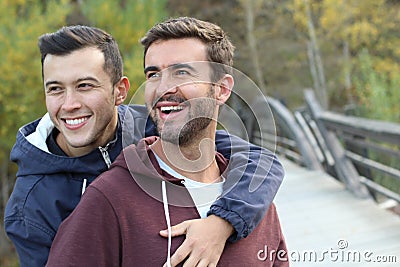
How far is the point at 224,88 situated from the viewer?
5.59ft

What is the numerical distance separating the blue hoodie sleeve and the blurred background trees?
15.2ft

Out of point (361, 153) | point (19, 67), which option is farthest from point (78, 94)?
point (19, 67)

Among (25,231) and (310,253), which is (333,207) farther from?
(25,231)

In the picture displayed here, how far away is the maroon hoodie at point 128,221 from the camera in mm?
1398

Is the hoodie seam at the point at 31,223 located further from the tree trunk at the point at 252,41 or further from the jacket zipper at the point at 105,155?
the tree trunk at the point at 252,41

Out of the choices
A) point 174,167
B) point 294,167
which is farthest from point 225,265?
point 294,167

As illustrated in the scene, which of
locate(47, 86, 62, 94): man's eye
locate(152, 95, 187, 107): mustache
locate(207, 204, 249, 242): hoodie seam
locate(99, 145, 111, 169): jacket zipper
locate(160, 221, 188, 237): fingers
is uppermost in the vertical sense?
locate(47, 86, 62, 94): man's eye

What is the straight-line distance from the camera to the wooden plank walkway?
3766mm

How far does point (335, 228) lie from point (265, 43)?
52.2 feet

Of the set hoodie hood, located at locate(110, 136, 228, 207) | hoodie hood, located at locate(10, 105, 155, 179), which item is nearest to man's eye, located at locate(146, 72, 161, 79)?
hoodie hood, located at locate(110, 136, 228, 207)

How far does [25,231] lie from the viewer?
1697 millimetres

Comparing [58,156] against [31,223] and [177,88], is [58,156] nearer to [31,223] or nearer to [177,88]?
[31,223]

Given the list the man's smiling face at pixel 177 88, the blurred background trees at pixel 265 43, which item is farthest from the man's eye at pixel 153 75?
the blurred background trees at pixel 265 43

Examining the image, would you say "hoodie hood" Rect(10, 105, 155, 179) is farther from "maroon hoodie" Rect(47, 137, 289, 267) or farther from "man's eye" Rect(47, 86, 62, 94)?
"maroon hoodie" Rect(47, 137, 289, 267)
